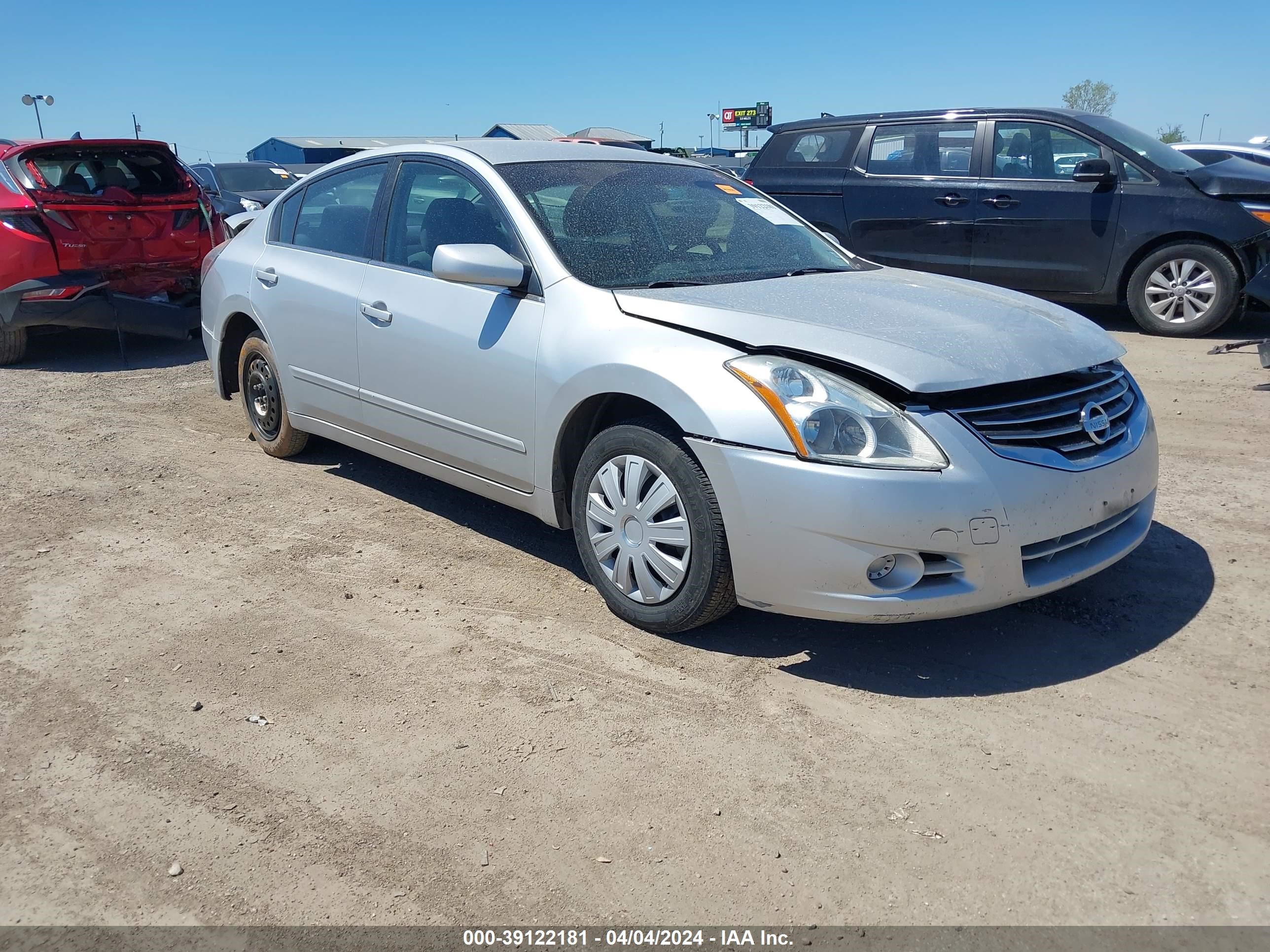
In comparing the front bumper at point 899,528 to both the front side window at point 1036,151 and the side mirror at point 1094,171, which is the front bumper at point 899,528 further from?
the front side window at point 1036,151

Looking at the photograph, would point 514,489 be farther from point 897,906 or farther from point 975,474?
point 897,906

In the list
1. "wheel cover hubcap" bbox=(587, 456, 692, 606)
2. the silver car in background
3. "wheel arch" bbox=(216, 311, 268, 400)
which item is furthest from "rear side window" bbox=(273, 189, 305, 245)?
"wheel cover hubcap" bbox=(587, 456, 692, 606)

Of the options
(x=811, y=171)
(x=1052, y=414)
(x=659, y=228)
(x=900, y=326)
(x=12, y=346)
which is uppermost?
(x=811, y=171)

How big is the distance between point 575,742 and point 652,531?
2.56 ft

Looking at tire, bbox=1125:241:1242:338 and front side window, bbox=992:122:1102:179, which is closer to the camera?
tire, bbox=1125:241:1242:338

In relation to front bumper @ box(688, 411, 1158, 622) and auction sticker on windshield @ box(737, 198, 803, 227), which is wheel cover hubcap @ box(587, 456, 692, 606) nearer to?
front bumper @ box(688, 411, 1158, 622)

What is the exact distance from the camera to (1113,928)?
220 centimetres

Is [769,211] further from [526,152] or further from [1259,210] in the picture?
[1259,210]

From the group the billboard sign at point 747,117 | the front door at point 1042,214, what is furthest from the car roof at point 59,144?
the billboard sign at point 747,117

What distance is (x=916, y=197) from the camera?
29.6 ft

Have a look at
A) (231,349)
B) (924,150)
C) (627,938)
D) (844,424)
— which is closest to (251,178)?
(924,150)

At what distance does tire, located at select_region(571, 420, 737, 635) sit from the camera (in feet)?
10.8

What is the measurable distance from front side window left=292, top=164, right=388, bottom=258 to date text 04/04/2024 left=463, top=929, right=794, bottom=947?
3.27 m

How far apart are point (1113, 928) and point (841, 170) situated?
8218mm
